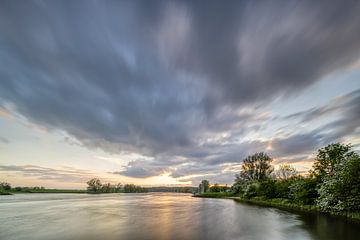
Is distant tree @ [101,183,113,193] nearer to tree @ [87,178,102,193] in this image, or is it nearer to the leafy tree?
tree @ [87,178,102,193]

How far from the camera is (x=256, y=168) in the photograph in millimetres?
85438

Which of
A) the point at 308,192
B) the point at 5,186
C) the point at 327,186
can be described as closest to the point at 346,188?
the point at 327,186

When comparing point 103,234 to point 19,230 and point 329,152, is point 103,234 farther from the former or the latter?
point 329,152

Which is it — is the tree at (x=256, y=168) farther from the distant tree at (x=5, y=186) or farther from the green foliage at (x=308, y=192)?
the distant tree at (x=5, y=186)

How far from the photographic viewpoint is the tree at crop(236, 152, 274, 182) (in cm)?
8331

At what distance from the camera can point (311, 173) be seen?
38562 millimetres

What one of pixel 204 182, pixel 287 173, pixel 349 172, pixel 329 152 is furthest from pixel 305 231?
pixel 204 182

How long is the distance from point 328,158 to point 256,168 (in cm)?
5283

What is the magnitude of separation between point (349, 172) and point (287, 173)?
193 feet

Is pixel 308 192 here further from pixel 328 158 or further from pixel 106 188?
pixel 106 188

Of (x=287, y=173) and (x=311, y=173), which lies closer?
(x=311, y=173)

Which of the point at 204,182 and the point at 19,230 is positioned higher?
the point at 204,182

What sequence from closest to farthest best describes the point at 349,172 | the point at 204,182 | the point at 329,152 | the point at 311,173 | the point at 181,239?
the point at 181,239 → the point at 349,172 → the point at 329,152 → the point at 311,173 → the point at 204,182

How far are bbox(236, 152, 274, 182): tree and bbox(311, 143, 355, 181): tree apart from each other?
48.9 meters
